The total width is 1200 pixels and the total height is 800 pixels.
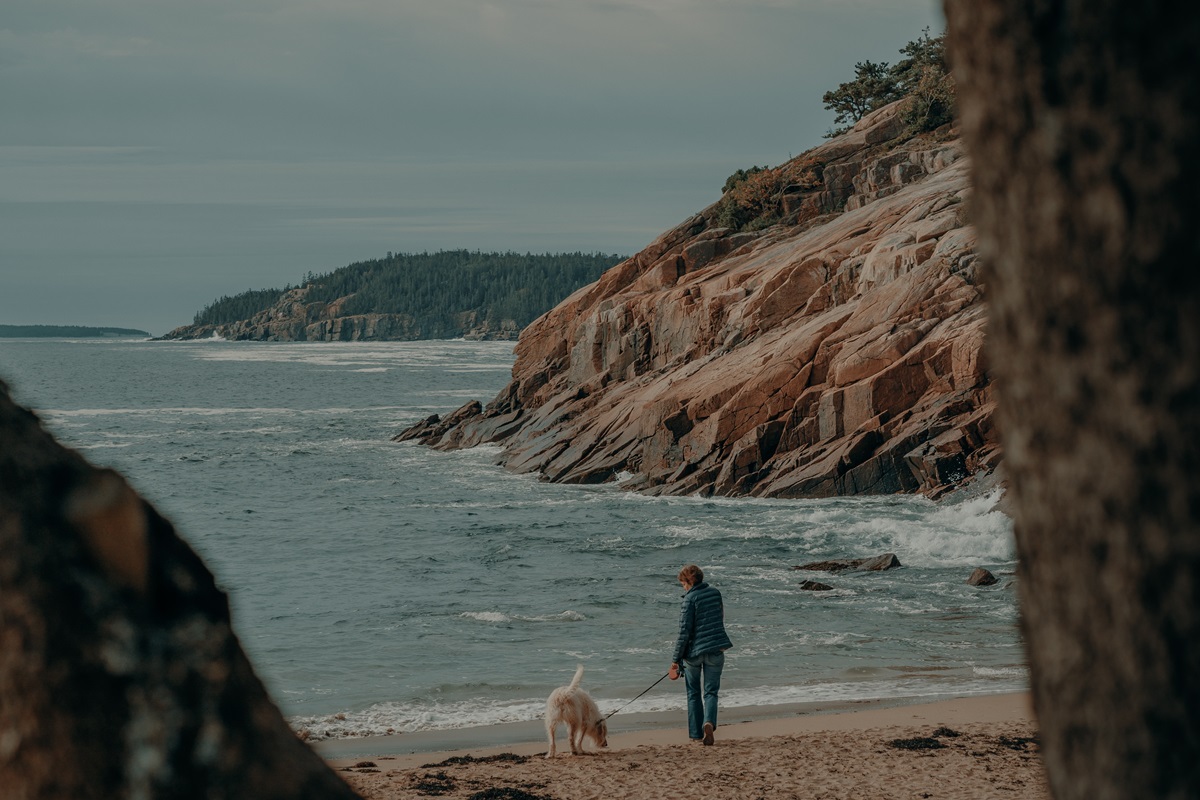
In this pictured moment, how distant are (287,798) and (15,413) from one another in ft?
3.15

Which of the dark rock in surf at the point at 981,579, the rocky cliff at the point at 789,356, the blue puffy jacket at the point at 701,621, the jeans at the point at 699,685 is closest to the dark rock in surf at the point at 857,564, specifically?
the dark rock in surf at the point at 981,579

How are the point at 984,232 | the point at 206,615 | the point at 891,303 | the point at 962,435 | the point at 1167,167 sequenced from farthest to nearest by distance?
the point at 891,303
the point at 962,435
the point at 206,615
the point at 984,232
the point at 1167,167

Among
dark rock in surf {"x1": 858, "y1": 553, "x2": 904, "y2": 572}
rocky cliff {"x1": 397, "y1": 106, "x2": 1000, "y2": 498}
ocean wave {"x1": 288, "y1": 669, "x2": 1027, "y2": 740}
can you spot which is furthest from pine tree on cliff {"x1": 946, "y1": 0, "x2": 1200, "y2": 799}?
rocky cliff {"x1": 397, "y1": 106, "x2": 1000, "y2": 498}

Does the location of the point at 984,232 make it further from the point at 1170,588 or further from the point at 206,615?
the point at 206,615

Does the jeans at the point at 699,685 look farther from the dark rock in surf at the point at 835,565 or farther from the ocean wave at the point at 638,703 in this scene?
the dark rock in surf at the point at 835,565

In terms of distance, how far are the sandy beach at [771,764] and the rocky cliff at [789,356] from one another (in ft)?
52.8

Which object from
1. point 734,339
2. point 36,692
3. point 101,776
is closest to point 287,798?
point 101,776

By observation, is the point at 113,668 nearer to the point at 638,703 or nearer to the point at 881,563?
the point at 638,703

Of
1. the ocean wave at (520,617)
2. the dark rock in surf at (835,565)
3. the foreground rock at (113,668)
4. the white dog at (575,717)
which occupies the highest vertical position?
the foreground rock at (113,668)

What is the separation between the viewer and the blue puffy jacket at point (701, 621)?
11.1 meters

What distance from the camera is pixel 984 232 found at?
1850 millimetres

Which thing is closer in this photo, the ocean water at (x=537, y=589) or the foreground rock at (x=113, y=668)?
the foreground rock at (x=113, y=668)

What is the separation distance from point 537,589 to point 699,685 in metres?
11.9

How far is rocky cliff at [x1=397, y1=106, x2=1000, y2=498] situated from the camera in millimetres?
28469
